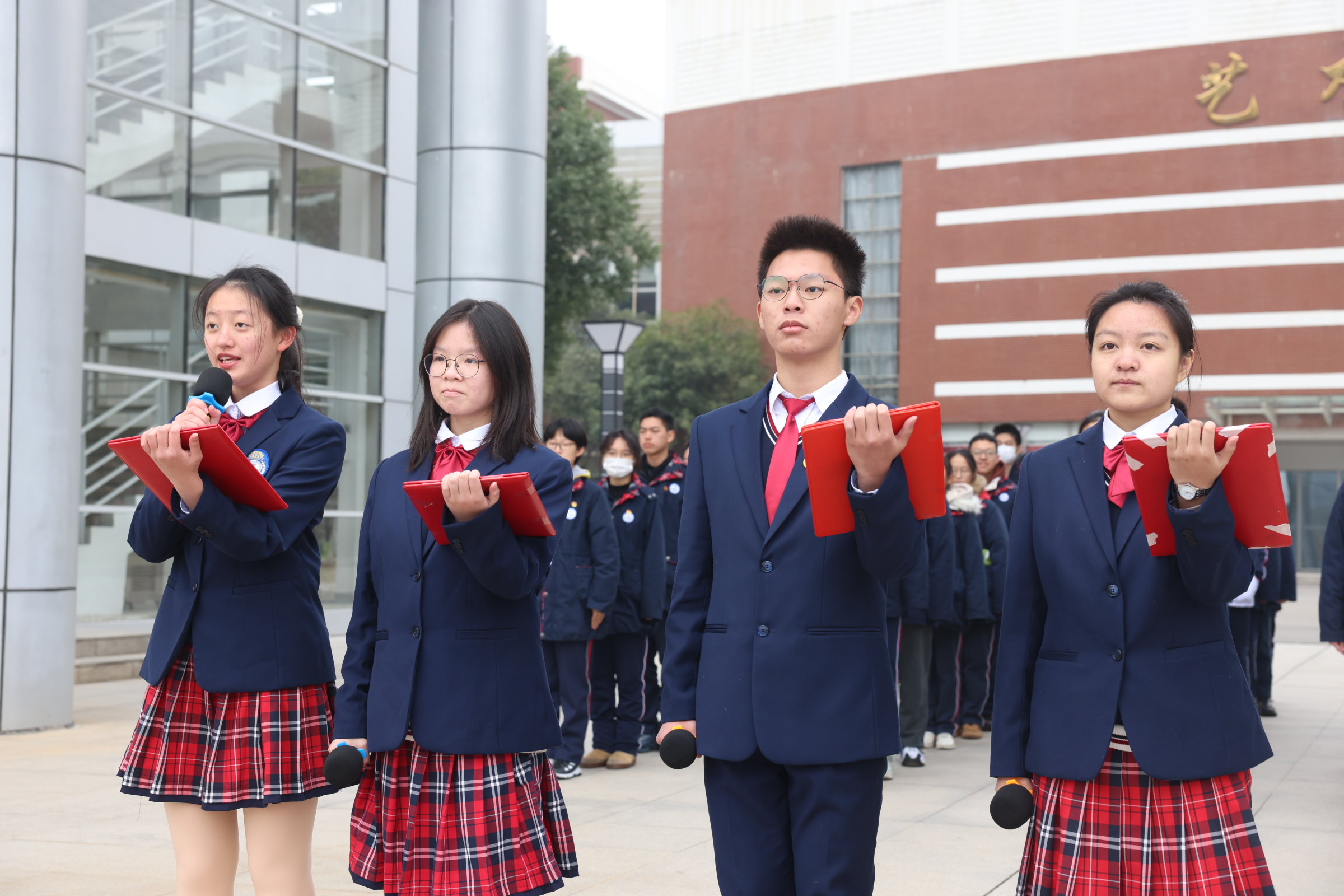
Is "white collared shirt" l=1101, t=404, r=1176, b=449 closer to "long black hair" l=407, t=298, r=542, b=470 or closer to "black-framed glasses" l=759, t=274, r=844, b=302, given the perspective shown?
"black-framed glasses" l=759, t=274, r=844, b=302

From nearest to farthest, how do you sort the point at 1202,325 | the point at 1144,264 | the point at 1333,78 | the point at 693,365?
the point at 1333,78
the point at 1202,325
the point at 1144,264
the point at 693,365

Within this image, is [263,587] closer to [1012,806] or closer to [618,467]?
[1012,806]

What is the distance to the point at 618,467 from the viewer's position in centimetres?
867

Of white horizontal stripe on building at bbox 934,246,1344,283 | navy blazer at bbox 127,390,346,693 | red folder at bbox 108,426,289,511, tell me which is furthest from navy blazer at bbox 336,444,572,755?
white horizontal stripe on building at bbox 934,246,1344,283

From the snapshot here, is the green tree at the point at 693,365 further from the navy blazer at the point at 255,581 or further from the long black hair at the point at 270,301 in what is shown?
the navy blazer at the point at 255,581

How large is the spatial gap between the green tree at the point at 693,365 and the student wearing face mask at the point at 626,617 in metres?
36.0

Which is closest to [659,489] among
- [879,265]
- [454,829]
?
[454,829]

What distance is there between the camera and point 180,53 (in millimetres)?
13352

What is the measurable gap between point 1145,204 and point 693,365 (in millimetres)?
14866

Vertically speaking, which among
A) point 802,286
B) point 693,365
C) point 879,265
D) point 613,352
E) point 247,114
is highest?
point 879,265

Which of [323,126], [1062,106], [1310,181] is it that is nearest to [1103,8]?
[1062,106]

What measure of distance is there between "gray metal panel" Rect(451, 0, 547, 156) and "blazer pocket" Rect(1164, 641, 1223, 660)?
30.5 ft

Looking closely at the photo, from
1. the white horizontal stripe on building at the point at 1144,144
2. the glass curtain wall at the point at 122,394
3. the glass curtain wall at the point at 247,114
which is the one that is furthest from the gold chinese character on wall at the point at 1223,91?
the glass curtain wall at the point at 122,394

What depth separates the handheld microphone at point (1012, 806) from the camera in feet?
9.40
